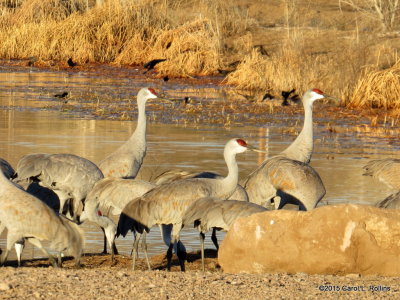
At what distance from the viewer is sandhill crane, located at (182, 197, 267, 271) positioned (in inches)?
323

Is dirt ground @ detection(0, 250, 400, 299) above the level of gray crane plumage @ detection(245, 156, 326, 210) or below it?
below

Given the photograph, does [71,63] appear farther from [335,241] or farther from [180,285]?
[180,285]

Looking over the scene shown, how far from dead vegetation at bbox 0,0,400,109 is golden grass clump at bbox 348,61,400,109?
86cm

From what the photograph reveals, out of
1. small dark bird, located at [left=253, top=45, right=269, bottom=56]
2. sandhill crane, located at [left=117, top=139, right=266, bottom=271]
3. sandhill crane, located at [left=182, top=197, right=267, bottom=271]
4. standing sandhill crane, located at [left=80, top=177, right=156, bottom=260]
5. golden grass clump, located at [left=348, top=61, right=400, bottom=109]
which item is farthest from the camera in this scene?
small dark bird, located at [left=253, top=45, right=269, bottom=56]

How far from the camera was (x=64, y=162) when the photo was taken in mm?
10008

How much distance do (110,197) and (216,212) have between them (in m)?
1.42

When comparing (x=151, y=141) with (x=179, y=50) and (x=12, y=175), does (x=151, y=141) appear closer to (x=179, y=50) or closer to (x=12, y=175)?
(x=12, y=175)

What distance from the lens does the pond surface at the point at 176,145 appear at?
11.9 meters

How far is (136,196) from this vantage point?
30.1 feet

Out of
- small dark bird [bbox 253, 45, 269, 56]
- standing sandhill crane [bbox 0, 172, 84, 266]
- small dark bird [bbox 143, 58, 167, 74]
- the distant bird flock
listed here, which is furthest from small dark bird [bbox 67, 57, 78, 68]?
standing sandhill crane [bbox 0, 172, 84, 266]

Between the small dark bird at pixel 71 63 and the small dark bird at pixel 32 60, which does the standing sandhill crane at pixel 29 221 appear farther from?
the small dark bird at pixel 32 60

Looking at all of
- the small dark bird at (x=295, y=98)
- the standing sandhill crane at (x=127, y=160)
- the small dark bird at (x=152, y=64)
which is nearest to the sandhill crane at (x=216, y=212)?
the standing sandhill crane at (x=127, y=160)

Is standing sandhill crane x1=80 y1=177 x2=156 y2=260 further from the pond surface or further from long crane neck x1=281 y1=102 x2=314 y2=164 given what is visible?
long crane neck x1=281 y1=102 x2=314 y2=164

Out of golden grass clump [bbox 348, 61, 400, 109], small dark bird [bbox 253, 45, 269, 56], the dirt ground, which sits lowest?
the dirt ground
